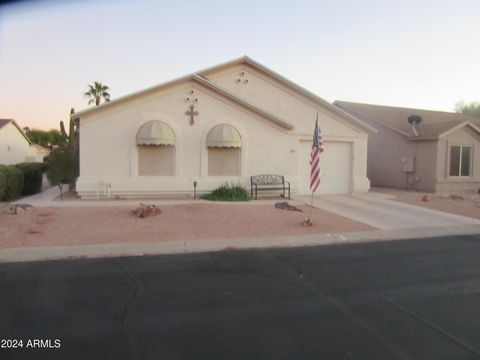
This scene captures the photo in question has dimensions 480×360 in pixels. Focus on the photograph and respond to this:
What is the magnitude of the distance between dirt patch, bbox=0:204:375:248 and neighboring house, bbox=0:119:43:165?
23.8m

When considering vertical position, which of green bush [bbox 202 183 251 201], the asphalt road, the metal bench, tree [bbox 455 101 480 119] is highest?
tree [bbox 455 101 480 119]

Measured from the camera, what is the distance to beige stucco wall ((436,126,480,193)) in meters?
19.3

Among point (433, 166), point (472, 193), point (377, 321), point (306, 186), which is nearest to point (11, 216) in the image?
point (377, 321)

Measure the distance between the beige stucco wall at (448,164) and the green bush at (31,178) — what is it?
19.9 metres

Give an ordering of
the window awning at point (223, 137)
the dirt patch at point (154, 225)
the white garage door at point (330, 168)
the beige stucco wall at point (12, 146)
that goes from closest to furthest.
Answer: the dirt patch at point (154, 225) < the window awning at point (223, 137) < the white garage door at point (330, 168) < the beige stucco wall at point (12, 146)

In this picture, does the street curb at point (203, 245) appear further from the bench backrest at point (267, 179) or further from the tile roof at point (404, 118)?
the tile roof at point (404, 118)

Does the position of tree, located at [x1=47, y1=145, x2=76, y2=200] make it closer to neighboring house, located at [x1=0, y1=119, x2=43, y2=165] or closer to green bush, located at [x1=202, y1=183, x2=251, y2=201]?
green bush, located at [x1=202, y1=183, x2=251, y2=201]

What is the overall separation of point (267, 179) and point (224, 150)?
2.21 metres

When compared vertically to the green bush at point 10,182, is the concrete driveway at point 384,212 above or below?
below

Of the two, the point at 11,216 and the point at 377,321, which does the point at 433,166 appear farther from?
the point at 11,216

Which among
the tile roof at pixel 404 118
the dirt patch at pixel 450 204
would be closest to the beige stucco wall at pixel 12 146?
the tile roof at pixel 404 118

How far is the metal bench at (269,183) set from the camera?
1588 centimetres

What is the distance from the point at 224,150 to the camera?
51.5ft

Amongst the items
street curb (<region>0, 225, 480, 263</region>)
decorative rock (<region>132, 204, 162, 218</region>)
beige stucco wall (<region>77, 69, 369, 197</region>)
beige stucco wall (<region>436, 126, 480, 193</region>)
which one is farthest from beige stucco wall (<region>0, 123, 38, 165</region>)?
beige stucco wall (<region>436, 126, 480, 193</region>)
